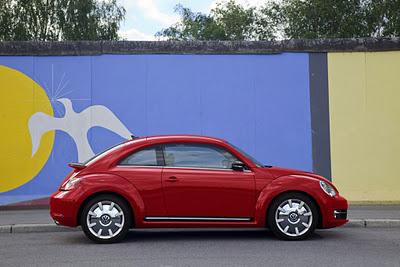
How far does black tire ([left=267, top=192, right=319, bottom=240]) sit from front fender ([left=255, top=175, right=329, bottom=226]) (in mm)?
70

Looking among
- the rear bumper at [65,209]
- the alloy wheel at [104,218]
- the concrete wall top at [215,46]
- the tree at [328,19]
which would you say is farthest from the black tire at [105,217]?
the tree at [328,19]

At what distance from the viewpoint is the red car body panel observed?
8469mm

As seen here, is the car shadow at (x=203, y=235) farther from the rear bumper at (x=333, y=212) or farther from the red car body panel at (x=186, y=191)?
the red car body panel at (x=186, y=191)

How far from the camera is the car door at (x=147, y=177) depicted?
8523 millimetres

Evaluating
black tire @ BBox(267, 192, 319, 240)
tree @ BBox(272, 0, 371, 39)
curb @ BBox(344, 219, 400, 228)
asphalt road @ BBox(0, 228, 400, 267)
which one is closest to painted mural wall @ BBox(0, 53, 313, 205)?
curb @ BBox(344, 219, 400, 228)

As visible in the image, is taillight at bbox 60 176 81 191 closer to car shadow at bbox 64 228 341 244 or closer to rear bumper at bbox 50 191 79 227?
rear bumper at bbox 50 191 79 227

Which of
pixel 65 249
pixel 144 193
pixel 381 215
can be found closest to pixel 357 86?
pixel 381 215

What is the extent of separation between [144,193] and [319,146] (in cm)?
575

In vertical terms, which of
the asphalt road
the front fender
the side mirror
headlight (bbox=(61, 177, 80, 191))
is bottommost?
the asphalt road

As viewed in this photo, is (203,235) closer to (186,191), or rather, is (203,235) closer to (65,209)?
(186,191)

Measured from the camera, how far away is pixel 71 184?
336 inches

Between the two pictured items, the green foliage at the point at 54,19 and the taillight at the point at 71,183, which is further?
the green foliage at the point at 54,19

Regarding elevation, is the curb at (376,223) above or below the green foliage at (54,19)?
below

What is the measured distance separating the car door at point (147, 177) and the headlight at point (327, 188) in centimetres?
222
